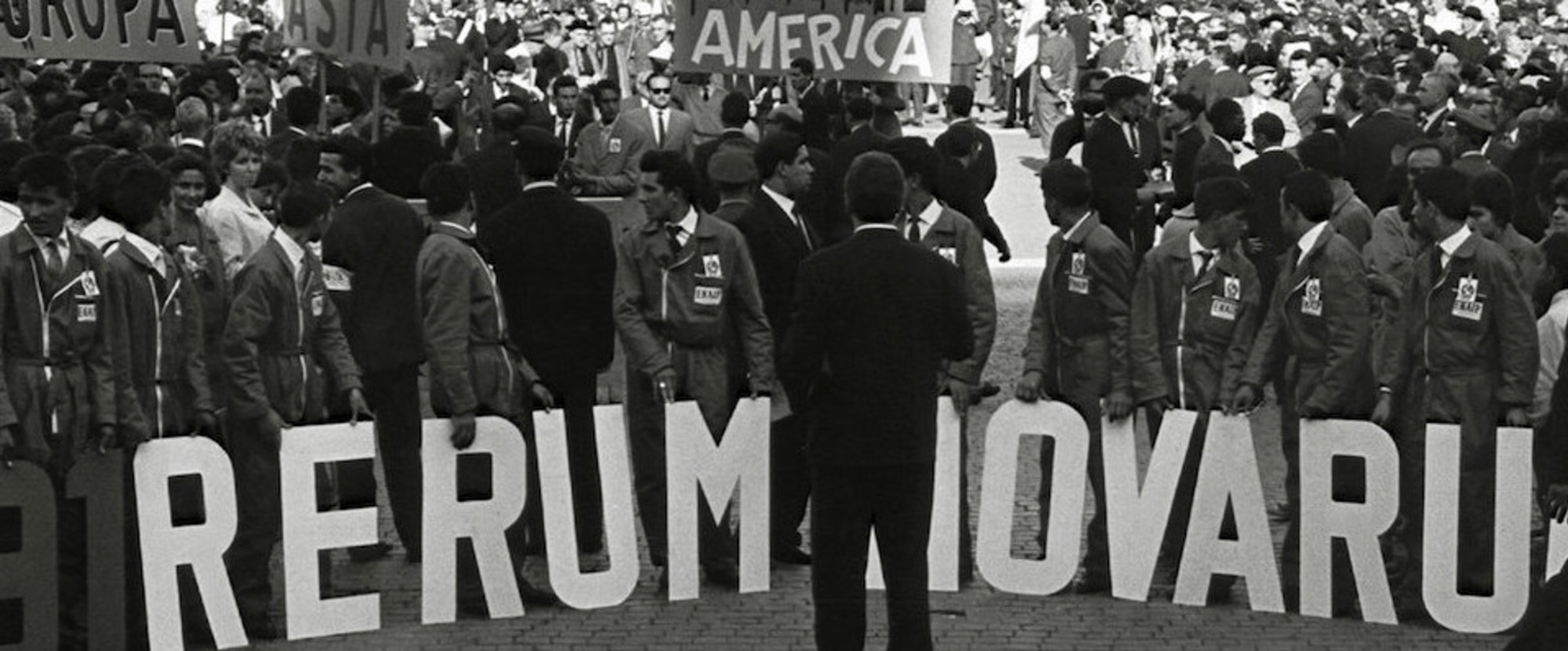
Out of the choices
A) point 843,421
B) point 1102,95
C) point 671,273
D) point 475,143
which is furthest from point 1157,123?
point 843,421

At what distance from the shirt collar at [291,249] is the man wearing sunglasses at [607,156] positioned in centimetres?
824

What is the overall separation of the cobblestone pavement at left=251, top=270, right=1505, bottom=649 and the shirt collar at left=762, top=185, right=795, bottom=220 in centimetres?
159

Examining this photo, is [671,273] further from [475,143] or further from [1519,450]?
[475,143]

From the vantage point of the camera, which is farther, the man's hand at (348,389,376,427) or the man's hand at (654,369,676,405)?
the man's hand at (654,369,676,405)

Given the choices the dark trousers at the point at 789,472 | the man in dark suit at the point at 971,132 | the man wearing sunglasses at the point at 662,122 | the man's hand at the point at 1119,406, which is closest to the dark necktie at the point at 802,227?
the dark trousers at the point at 789,472

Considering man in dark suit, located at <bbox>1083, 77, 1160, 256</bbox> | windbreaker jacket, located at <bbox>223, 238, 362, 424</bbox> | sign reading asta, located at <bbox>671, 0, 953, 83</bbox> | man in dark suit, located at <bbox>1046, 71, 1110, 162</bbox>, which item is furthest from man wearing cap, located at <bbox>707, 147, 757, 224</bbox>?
man in dark suit, located at <bbox>1046, 71, 1110, 162</bbox>

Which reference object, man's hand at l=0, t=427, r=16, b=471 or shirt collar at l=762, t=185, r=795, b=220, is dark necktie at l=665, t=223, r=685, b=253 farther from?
man's hand at l=0, t=427, r=16, b=471

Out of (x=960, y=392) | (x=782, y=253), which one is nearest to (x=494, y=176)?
(x=782, y=253)

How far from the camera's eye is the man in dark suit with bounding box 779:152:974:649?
9.47m

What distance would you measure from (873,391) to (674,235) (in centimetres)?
234

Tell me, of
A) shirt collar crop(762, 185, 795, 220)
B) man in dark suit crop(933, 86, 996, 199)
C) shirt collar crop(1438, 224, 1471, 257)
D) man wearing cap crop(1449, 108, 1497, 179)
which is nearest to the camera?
shirt collar crop(1438, 224, 1471, 257)

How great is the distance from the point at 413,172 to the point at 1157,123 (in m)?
10.1

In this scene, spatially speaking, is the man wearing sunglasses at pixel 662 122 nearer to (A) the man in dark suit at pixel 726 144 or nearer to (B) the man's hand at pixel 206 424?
(A) the man in dark suit at pixel 726 144

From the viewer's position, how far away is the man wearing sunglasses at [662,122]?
19.6 meters
